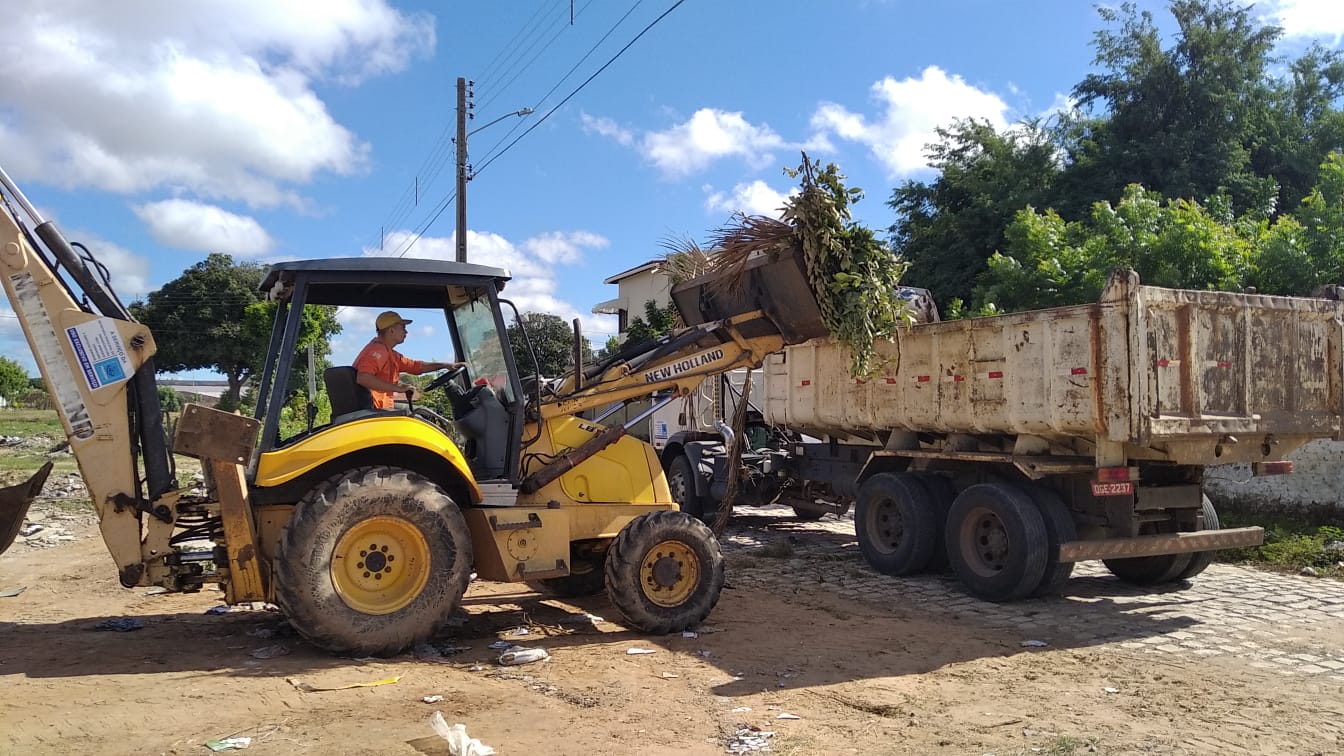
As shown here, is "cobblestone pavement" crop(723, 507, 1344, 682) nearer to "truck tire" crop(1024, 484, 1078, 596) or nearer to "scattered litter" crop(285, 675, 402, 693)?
"truck tire" crop(1024, 484, 1078, 596)

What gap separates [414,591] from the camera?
5832 mm

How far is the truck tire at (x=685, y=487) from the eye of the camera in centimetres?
1258

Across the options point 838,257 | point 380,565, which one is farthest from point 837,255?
point 380,565

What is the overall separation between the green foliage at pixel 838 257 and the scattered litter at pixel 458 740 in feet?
11.9

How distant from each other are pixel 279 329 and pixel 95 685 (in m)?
2.28

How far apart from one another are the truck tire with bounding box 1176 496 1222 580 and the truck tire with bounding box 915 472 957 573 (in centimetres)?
199

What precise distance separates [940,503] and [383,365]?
5267mm

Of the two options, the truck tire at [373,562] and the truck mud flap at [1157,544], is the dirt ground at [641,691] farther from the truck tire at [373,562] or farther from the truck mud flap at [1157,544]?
the truck mud flap at [1157,544]

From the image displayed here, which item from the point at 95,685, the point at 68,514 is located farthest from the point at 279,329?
the point at 68,514

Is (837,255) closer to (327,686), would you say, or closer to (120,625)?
(327,686)

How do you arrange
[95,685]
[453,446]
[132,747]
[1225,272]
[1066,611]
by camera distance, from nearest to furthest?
[132,747], [95,685], [453,446], [1066,611], [1225,272]

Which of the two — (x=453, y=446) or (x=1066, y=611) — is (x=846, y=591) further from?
(x=453, y=446)

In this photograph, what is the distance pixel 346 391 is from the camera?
6.32 metres

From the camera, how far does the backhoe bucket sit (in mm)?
6777
